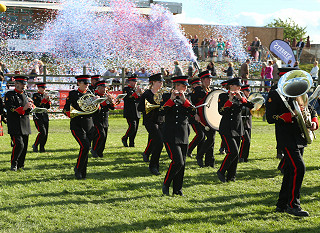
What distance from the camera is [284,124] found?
6426mm

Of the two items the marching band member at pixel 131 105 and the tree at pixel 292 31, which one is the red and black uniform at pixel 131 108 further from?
the tree at pixel 292 31

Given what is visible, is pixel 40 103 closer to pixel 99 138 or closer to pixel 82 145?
pixel 99 138

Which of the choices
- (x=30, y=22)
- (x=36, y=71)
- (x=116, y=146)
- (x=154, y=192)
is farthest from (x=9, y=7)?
(x=154, y=192)

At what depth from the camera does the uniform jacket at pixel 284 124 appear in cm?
634

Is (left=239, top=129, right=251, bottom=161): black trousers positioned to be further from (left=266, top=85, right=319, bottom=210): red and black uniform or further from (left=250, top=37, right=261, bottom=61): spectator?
(left=250, top=37, right=261, bottom=61): spectator

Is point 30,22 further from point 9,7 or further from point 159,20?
point 159,20

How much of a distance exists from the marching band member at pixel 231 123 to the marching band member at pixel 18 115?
378 cm

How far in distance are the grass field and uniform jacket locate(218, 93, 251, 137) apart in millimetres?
969

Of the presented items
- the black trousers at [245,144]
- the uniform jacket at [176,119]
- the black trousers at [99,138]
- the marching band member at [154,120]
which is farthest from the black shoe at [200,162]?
the uniform jacket at [176,119]

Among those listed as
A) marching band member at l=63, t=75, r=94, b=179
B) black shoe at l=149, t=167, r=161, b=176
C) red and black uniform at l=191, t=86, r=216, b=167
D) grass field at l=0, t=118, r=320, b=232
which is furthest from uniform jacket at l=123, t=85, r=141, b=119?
marching band member at l=63, t=75, r=94, b=179

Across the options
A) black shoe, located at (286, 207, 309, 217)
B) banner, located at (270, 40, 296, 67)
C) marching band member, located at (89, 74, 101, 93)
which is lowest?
black shoe, located at (286, 207, 309, 217)

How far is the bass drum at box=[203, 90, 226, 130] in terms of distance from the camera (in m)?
9.05

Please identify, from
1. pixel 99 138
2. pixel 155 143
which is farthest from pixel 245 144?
pixel 99 138

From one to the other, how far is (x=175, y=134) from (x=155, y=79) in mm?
1928
